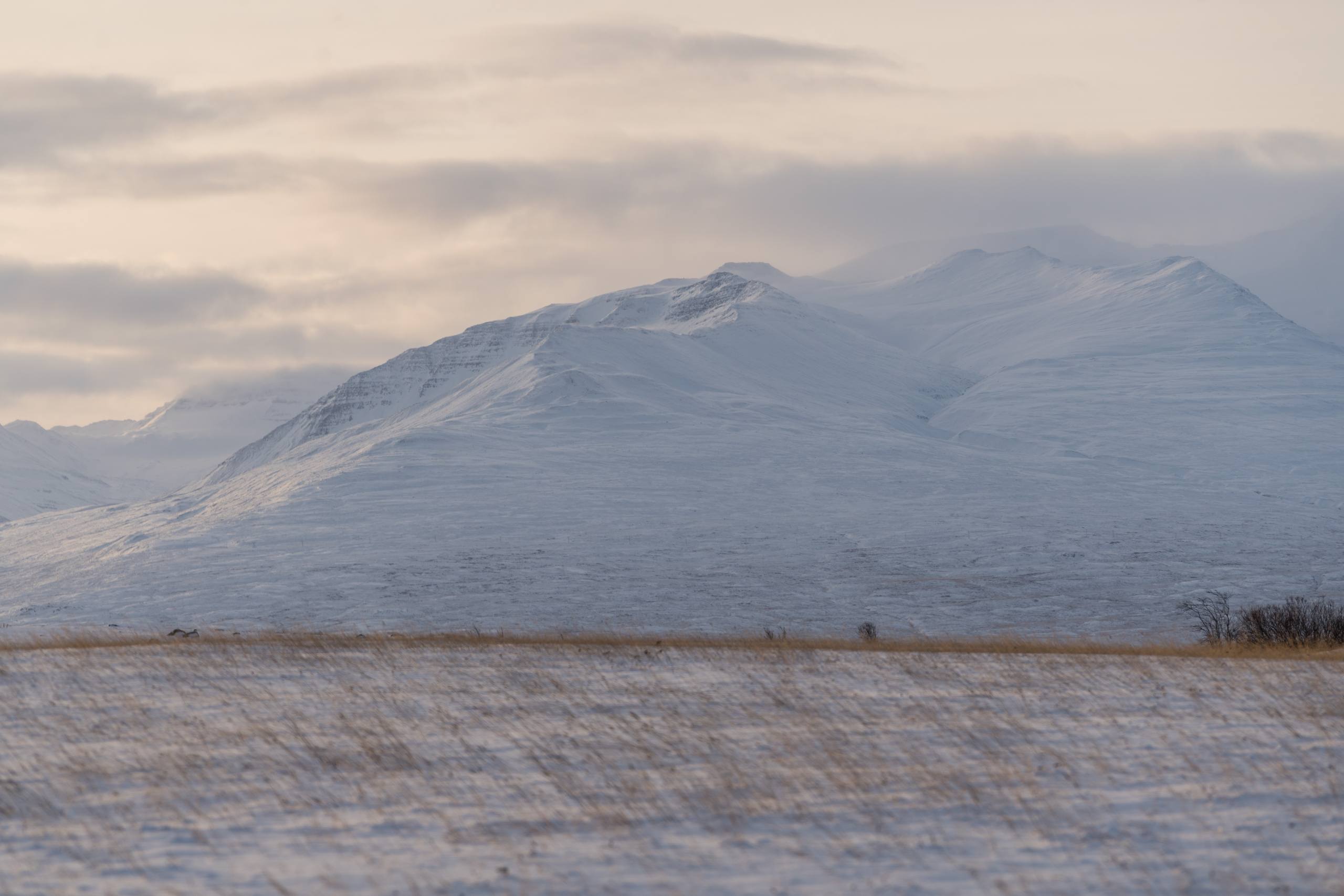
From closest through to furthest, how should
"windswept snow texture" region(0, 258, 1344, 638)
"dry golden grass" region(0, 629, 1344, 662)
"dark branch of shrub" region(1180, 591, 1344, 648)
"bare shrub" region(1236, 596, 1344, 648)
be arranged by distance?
"dry golden grass" region(0, 629, 1344, 662)
"dark branch of shrub" region(1180, 591, 1344, 648)
"bare shrub" region(1236, 596, 1344, 648)
"windswept snow texture" region(0, 258, 1344, 638)

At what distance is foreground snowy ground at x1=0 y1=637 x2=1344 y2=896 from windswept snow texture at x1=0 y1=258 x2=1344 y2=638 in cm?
3424

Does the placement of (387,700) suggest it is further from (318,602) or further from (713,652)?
(318,602)

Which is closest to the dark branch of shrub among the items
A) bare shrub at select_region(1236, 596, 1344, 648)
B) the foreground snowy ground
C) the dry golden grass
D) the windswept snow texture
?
bare shrub at select_region(1236, 596, 1344, 648)

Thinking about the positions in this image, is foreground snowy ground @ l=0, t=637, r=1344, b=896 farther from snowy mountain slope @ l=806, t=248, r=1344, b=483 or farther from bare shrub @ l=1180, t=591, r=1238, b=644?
snowy mountain slope @ l=806, t=248, r=1344, b=483

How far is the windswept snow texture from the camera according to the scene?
2365 inches

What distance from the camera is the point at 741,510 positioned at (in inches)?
3349

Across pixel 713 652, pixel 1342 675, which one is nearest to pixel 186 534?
pixel 713 652

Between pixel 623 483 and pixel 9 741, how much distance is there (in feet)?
257

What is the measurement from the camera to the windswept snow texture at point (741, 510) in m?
60.1

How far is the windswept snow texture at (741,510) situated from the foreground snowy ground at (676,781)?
34237 mm

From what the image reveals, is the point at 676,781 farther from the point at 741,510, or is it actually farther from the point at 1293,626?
the point at 741,510

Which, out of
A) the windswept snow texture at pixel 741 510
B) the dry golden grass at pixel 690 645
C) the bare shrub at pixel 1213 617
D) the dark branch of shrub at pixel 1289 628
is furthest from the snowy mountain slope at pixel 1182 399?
the dry golden grass at pixel 690 645

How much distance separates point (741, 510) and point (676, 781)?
72.1 m

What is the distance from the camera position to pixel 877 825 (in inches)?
458
